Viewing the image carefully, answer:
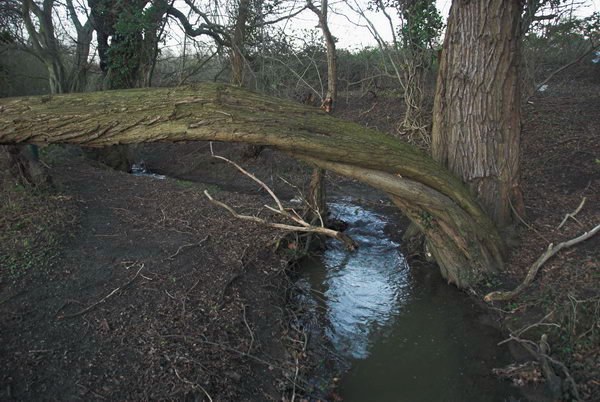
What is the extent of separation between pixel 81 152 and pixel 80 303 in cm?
734

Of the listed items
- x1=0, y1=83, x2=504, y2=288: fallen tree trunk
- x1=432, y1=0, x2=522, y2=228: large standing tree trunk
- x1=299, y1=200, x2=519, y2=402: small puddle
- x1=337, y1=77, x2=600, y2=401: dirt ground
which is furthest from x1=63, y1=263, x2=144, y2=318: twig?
x1=432, y1=0, x2=522, y2=228: large standing tree trunk

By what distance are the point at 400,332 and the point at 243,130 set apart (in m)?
2.95

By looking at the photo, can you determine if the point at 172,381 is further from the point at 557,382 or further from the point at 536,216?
the point at 536,216

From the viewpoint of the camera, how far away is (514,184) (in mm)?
5820

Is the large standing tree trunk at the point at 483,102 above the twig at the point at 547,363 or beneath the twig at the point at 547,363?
above

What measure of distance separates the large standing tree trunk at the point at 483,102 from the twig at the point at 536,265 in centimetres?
86

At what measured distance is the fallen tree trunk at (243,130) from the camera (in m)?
4.44

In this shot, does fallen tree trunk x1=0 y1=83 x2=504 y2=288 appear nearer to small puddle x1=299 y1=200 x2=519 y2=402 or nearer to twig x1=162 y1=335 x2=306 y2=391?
small puddle x1=299 y1=200 x2=519 y2=402

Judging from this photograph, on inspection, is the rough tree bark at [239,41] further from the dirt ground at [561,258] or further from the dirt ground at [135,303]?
the dirt ground at [561,258]

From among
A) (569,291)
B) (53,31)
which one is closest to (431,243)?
(569,291)

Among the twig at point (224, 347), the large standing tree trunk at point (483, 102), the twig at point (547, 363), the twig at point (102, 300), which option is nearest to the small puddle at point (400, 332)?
the twig at point (547, 363)

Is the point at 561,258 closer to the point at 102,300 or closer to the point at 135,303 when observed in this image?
the point at 135,303

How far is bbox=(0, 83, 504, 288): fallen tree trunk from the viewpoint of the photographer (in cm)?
Result: 444

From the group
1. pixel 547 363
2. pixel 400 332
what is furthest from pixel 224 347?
pixel 547 363
